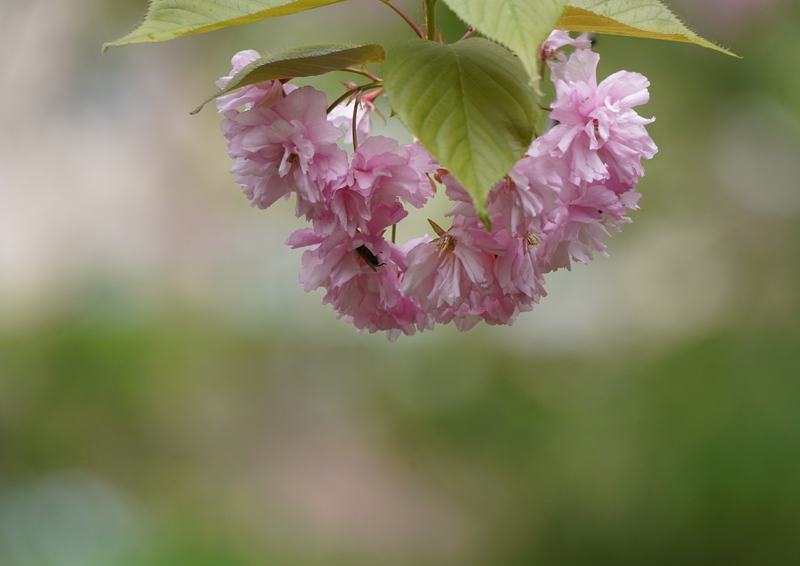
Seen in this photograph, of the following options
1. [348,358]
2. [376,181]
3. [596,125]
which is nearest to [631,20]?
[596,125]

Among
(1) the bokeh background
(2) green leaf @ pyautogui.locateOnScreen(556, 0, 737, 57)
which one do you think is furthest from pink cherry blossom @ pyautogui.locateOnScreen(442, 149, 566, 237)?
(1) the bokeh background

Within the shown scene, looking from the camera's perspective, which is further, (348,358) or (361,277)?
(348,358)

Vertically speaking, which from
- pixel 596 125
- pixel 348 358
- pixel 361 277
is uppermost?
pixel 596 125

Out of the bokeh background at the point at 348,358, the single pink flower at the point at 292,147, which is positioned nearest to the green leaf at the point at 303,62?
the single pink flower at the point at 292,147

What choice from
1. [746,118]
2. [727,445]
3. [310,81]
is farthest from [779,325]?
[310,81]

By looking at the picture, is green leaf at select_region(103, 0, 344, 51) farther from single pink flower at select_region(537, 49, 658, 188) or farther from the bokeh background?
the bokeh background

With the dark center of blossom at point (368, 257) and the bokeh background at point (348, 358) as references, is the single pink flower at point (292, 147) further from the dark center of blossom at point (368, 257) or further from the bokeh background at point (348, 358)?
the bokeh background at point (348, 358)

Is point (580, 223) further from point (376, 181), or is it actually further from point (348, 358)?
point (348, 358)
